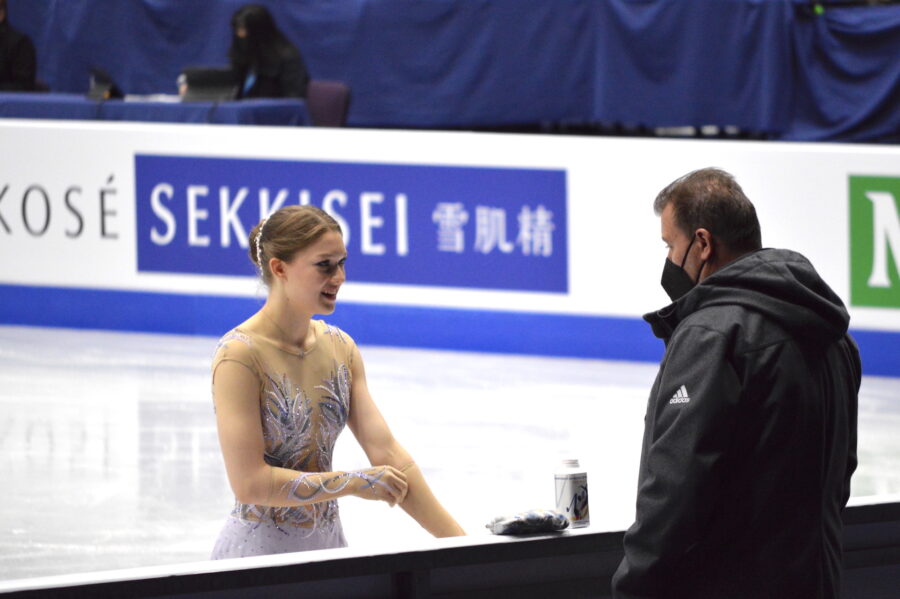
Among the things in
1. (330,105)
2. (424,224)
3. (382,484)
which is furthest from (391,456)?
(330,105)

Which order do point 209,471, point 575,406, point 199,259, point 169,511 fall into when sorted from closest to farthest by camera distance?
point 169,511 → point 209,471 → point 575,406 → point 199,259

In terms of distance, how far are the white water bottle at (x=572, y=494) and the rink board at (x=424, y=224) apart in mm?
6019

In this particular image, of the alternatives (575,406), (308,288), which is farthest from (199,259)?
(308,288)

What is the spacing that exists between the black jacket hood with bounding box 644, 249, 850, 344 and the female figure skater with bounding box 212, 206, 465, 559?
3.53ft

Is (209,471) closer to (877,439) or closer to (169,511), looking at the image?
(169,511)

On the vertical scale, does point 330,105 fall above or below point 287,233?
above

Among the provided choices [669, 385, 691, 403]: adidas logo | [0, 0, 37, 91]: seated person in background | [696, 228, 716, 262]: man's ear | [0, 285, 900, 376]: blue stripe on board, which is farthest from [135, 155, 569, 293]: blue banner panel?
[669, 385, 691, 403]: adidas logo

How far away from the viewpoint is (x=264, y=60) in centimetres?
1267

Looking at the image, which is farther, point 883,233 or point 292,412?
point 883,233

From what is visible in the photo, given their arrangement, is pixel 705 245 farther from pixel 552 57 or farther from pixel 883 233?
pixel 552 57

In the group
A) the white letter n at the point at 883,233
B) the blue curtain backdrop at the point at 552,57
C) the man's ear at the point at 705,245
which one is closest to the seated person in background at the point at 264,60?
the blue curtain backdrop at the point at 552,57

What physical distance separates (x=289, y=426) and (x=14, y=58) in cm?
1073

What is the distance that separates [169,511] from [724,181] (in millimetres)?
4296

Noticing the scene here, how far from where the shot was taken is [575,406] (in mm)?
8477
